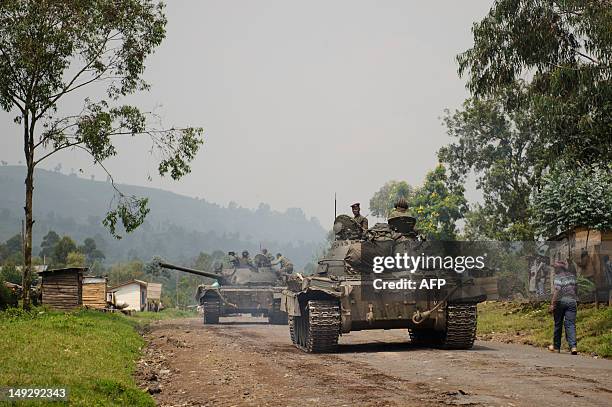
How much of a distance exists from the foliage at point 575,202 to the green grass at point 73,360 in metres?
17.1

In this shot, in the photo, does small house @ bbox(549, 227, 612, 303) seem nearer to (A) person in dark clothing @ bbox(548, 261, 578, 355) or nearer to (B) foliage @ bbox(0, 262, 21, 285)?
(A) person in dark clothing @ bbox(548, 261, 578, 355)

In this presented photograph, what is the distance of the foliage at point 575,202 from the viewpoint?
96.3 feet

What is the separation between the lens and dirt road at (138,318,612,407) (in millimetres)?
9875

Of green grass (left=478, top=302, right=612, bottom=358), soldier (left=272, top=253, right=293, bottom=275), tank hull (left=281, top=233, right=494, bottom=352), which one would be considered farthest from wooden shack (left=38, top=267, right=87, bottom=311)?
tank hull (left=281, top=233, right=494, bottom=352)

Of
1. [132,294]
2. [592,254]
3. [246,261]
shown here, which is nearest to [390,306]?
[592,254]

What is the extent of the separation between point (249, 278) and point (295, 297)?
16071 millimetres

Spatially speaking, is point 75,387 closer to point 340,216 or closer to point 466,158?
point 340,216

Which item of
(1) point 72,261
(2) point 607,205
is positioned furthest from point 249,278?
(1) point 72,261

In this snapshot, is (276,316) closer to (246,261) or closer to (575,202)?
(246,261)

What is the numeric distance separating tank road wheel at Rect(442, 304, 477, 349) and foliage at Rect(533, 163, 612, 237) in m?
12.9

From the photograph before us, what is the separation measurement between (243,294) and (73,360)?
767 inches

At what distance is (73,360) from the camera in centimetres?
1340

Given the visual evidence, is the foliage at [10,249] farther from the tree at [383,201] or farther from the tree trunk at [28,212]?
the tree trunk at [28,212]

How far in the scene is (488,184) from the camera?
47344mm
